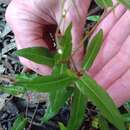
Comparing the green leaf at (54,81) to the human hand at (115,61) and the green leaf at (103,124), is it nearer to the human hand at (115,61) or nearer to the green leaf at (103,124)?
the human hand at (115,61)

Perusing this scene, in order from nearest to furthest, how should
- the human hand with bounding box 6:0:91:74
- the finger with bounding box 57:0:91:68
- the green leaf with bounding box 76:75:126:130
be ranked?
the green leaf with bounding box 76:75:126:130 → the finger with bounding box 57:0:91:68 → the human hand with bounding box 6:0:91:74

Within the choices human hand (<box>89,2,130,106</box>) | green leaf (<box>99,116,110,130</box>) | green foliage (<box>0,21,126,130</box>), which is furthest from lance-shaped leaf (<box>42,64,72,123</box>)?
green leaf (<box>99,116,110,130</box>)

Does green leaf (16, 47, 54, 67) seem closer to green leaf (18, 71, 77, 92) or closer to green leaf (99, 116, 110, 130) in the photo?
green leaf (18, 71, 77, 92)

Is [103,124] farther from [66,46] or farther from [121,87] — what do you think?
[66,46]

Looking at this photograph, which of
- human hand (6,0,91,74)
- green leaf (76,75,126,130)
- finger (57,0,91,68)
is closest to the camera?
green leaf (76,75,126,130)

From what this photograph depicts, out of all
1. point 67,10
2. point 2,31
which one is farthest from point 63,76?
point 2,31

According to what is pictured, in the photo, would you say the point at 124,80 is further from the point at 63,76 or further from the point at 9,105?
the point at 9,105

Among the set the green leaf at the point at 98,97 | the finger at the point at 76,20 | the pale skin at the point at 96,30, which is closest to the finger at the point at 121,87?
the pale skin at the point at 96,30
